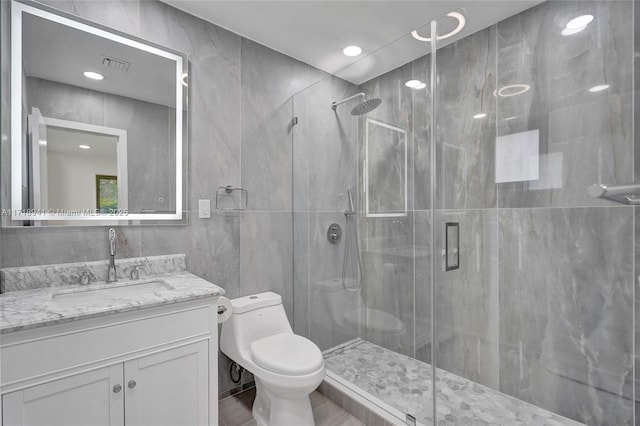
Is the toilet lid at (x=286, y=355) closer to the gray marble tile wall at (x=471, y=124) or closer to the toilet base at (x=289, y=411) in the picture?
the toilet base at (x=289, y=411)

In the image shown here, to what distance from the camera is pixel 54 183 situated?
57.8 inches

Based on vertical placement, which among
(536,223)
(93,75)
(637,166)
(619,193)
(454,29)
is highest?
(454,29)

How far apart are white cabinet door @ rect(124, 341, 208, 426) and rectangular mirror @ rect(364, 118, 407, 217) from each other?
4.23 ft

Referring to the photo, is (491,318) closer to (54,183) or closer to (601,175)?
(601,175)

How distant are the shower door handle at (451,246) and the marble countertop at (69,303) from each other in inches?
51.9

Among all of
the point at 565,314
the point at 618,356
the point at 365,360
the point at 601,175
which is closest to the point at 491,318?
the point at 565,314

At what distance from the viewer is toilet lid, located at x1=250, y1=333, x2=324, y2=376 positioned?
1.50 metres

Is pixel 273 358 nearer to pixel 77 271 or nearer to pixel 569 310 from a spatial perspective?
pixel 77 271

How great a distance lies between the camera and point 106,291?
1.48 meters

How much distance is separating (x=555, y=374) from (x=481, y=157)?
1309 millimetres

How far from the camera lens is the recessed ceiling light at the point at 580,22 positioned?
4.92 feet

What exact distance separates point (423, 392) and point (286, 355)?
2.73 feet

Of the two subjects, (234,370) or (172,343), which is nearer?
(172,343)

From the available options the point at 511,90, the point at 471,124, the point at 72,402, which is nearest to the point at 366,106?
the point at 471,124
